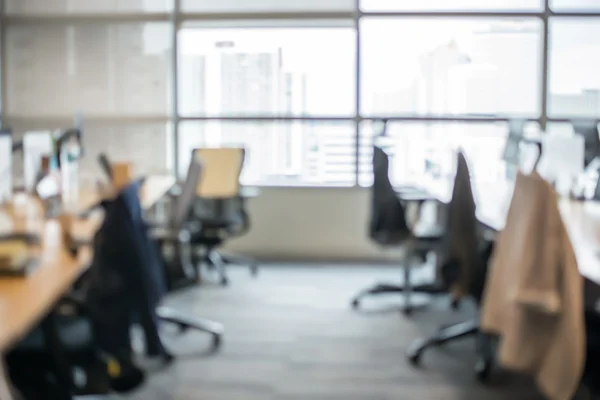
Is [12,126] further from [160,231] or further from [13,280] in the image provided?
[13,280]

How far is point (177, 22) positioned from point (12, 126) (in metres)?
1.68

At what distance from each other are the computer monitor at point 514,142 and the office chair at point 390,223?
0.92 metres

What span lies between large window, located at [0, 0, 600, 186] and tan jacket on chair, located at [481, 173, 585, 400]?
380cm

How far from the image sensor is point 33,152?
4574 millimetres

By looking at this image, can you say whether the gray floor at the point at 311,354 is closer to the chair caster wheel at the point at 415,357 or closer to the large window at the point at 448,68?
the chair caster wheel at the point at 415,357

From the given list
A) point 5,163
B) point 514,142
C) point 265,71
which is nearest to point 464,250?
point 514,142

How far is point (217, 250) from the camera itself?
6.40 meters

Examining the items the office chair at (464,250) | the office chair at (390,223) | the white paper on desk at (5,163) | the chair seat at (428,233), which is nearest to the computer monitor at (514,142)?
the chair seat at (428,233)

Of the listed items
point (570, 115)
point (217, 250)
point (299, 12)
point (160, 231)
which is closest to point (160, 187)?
point (217, 250)

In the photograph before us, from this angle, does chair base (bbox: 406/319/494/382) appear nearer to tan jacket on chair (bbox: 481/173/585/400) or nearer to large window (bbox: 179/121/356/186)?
A: tan jacket on chair (bbox: 481/173/585/400)

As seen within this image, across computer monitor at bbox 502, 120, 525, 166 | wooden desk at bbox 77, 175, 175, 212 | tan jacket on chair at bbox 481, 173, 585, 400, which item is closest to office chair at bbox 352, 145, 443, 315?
computer monitor at bbox 502, 120, 525, 166

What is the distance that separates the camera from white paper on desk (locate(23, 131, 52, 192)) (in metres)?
4.49

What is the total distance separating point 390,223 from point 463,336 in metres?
0.94

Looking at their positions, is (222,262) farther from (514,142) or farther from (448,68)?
(448,68)
